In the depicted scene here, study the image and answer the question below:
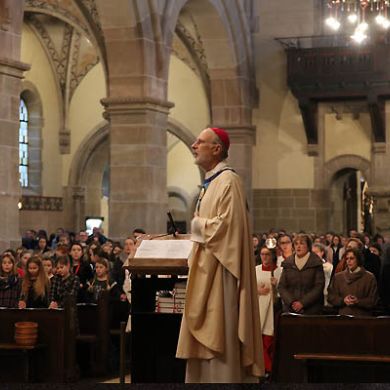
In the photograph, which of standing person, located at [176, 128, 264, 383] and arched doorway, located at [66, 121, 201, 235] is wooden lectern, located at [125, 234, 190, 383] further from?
arched doorway, located at [66, 121, 201, 235]

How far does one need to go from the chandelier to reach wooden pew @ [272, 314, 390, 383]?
12.0 meters

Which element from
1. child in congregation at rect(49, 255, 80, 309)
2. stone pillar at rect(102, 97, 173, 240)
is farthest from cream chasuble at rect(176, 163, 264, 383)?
stone pillar at rect(102, 97, 173, 240)

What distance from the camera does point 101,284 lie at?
37.7ft

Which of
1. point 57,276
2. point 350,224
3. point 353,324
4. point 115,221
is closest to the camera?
point 353,324

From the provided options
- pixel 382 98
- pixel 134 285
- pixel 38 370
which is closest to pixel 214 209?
pixel 134 285

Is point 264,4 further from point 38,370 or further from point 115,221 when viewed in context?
point 38,370

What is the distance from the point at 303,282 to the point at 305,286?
0.04 m

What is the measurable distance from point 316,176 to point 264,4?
4643 millimetres

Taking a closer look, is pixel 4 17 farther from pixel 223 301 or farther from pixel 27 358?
pixel 223 301

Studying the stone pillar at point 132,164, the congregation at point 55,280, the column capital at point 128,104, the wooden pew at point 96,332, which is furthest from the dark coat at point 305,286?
the column capital at point 128,104

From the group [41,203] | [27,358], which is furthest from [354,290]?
[41,203]

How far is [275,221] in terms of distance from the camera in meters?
26.0

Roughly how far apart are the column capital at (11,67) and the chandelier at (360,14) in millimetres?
8677

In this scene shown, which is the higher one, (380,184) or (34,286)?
(380,184)
